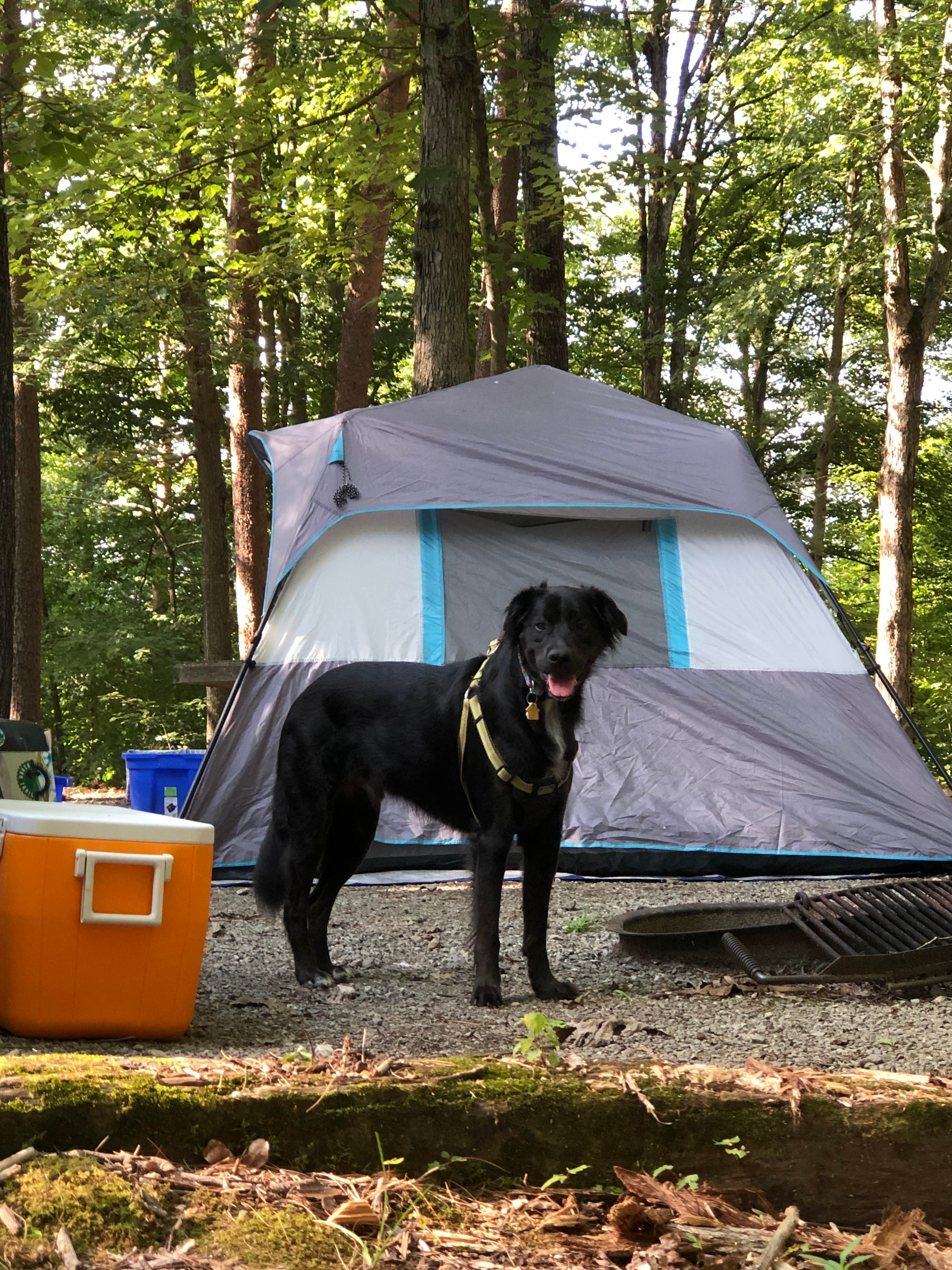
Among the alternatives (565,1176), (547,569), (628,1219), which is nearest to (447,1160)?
(565,1176)

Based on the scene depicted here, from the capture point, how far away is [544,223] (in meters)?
9.70

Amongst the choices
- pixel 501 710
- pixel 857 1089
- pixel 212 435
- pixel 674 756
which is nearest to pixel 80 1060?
pixel 857 1089

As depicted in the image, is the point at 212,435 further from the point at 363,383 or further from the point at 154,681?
the point at 154,681

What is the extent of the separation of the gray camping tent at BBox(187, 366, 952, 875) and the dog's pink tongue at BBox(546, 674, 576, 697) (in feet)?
7.70

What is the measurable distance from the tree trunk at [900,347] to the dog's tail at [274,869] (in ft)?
26.7

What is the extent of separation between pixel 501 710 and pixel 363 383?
8.38m

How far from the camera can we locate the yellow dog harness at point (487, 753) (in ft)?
12.4

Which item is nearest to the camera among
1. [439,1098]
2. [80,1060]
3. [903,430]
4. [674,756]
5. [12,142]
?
[439,1098]

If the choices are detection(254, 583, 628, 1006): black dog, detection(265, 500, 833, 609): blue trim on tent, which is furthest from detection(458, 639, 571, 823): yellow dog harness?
detection(265, 500, 833, 609): blue trim on tent

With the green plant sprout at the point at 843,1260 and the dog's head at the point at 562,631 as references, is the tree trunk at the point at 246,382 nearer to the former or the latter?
the dog's head at the point at 562,631

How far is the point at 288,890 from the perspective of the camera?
13.3 feet

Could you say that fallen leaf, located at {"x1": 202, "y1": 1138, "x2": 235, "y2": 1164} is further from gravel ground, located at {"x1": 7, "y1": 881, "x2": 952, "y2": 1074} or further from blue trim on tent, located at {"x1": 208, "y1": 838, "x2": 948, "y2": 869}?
blue trim on tent, located at {"x1": 208, "y1": 838, "x2": 948, "y2": 869}

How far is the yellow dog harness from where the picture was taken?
3775mm

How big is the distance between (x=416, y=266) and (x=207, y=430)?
6.44 metres
